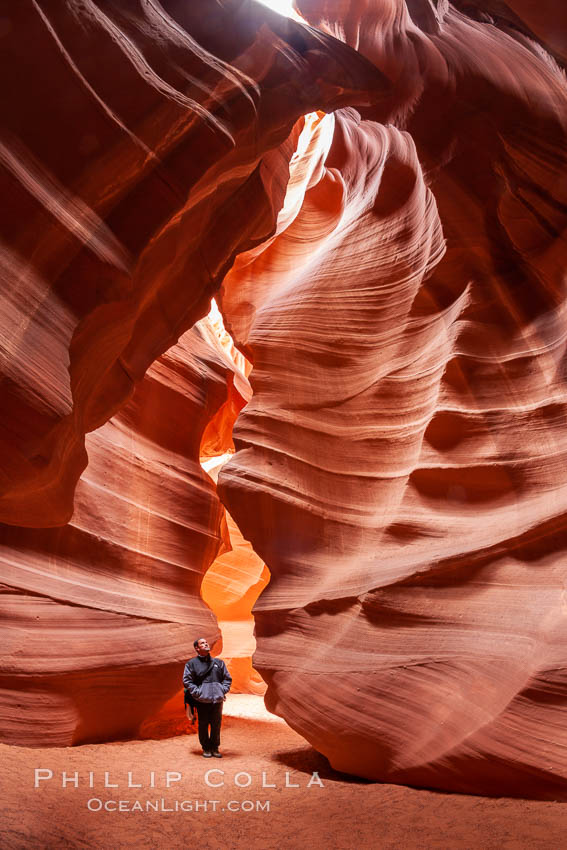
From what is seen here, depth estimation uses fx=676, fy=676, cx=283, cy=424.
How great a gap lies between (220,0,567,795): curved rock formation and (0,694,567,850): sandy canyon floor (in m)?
0.33

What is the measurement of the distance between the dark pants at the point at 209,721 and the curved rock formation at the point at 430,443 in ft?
1.78

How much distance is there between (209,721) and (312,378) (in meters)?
3.44

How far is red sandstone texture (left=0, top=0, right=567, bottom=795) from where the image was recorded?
117 inches

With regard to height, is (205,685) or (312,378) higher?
(312,378)

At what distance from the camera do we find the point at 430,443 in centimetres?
577

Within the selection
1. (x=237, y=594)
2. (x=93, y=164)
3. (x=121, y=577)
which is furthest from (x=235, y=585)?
(x=93, y=164)

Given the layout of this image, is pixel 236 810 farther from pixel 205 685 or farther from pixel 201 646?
pixel 201 646

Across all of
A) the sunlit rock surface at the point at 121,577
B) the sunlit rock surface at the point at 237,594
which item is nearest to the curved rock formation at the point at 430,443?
the sunlit rock surface at the point at 121,577

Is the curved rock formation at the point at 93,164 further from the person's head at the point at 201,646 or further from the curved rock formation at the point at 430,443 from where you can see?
the curved rock formation at the point at 430,443

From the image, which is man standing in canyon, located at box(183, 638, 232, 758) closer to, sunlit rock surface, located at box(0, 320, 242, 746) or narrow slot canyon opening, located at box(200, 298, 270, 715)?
sunlit rock surface, located at box(0, 320, 242, 746)

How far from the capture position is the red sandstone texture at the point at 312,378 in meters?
2.98

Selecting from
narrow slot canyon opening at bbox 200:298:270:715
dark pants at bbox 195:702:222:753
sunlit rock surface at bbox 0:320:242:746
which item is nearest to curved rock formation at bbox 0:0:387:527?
sunlit rock surface at bbox 0:320:242:746

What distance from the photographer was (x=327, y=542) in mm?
6266

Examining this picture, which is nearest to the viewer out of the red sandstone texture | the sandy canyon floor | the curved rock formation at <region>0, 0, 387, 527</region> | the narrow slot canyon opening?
the curved rock formation at <region>0, 0, 387, 527</region>
